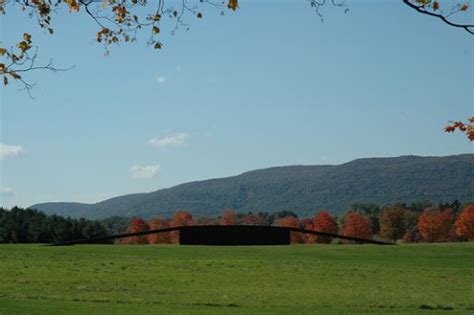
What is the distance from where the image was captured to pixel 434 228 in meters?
148

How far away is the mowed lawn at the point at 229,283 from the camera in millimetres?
22438

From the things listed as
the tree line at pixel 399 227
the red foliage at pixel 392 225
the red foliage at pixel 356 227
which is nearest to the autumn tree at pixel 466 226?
the tree line at pixel 399 227

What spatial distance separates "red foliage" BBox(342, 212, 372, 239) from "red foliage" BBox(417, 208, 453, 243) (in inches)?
584

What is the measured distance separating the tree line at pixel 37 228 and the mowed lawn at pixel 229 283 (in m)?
34.3

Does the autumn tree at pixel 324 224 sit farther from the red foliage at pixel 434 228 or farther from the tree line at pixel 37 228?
the tree line at pixel 37 228

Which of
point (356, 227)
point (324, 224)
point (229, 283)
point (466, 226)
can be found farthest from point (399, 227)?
point (229, 283)

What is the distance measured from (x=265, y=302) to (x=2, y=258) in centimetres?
2442

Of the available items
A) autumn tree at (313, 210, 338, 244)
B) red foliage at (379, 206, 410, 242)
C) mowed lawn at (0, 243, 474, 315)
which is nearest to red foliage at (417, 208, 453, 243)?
red foliage at (379, 206, 410, 242)

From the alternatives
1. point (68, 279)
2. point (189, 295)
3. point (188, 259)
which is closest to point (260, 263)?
point (188, 259)

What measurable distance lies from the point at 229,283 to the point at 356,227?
5241 inches

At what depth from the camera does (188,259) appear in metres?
45.9

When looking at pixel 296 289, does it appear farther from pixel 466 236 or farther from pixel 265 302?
pixel 466 236

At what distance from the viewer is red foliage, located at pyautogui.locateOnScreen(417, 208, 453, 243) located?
481 ft

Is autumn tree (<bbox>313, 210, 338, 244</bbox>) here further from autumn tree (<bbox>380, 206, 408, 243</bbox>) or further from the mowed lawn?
the mowed lawn
